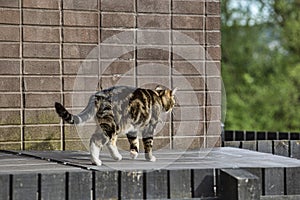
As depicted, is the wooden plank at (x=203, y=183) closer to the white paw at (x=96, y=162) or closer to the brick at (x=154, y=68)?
the white paw at (x=96, y=162)

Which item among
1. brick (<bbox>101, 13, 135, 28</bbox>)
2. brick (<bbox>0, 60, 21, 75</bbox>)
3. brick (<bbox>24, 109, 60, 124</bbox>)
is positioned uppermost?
brick (<bbox>101, 13, 135, 28</bbox>)

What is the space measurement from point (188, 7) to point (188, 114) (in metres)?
0.73

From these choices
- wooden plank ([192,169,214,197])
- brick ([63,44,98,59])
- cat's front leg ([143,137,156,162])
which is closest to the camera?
wooden plank ([192,169,214,197])

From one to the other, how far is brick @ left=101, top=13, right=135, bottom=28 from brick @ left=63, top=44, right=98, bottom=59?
0.58ft

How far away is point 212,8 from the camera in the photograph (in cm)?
470

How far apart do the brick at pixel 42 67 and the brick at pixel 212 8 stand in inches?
43.7

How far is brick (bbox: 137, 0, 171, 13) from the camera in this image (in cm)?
455

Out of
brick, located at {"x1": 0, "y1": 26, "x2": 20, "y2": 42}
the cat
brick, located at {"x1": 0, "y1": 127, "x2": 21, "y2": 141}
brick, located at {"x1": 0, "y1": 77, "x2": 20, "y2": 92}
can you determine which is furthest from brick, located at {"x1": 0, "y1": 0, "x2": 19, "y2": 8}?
the cat

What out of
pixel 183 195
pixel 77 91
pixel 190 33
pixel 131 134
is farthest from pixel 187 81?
pixel 183 195

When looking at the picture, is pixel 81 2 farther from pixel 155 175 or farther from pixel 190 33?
pixel 155 175

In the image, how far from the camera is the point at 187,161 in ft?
11.4

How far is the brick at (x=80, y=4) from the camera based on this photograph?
14.5ft

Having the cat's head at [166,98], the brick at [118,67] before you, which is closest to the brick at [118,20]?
the brick at [118,67]

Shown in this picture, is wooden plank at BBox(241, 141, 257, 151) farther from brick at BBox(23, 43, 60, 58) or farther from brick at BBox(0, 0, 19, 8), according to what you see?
brick at BBox(0, 0, 19, 8)
